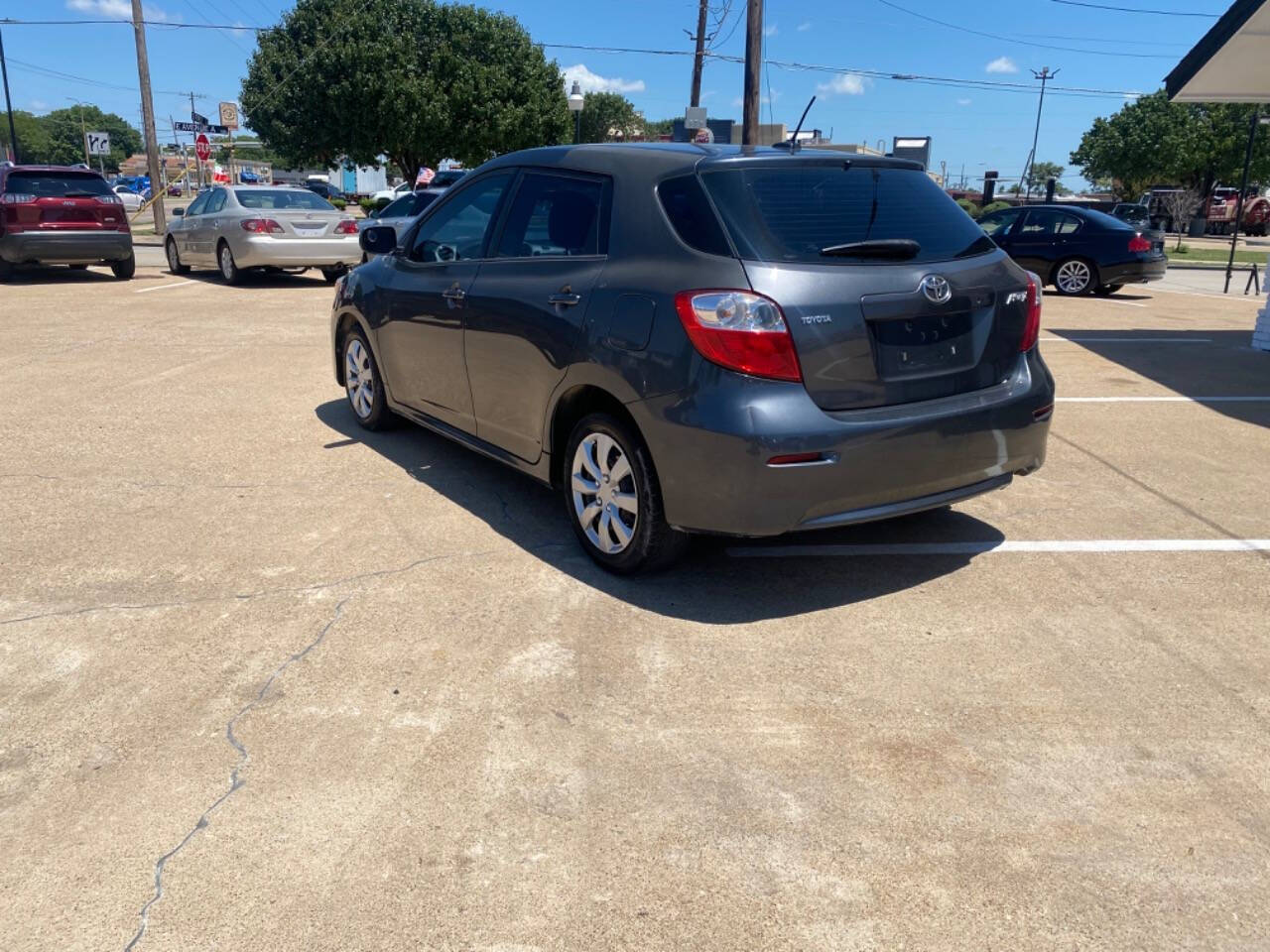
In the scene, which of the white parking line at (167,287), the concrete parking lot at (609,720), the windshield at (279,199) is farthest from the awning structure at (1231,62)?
the white parking line at (167,287)

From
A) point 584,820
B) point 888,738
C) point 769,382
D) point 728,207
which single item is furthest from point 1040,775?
point 728,207

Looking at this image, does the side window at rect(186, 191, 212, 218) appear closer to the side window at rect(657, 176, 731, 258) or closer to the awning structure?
the awning structure

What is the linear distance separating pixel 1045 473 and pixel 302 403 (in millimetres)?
5151

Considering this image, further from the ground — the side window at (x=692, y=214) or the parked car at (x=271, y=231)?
the side window at (x=692, y=214)

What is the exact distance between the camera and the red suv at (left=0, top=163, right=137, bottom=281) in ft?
50.3

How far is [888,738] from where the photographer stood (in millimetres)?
3250

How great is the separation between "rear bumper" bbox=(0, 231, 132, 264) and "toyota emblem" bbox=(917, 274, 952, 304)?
15185 mm

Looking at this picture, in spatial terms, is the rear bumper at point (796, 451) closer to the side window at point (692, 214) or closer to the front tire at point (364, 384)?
the side window at point (692, 214)

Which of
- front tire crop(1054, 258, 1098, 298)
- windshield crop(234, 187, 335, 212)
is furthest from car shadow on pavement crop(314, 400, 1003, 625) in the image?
front tire crop(1054, 258, 1098, 298)

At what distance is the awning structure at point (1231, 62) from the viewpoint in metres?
10.5

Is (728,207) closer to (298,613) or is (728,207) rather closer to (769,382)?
(769,382)

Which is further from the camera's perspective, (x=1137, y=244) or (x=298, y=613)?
(x=1137, y=244)

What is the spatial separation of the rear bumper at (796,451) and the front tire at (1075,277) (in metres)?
13.6

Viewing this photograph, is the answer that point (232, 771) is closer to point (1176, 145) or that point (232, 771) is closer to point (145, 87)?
point (145, 87)
